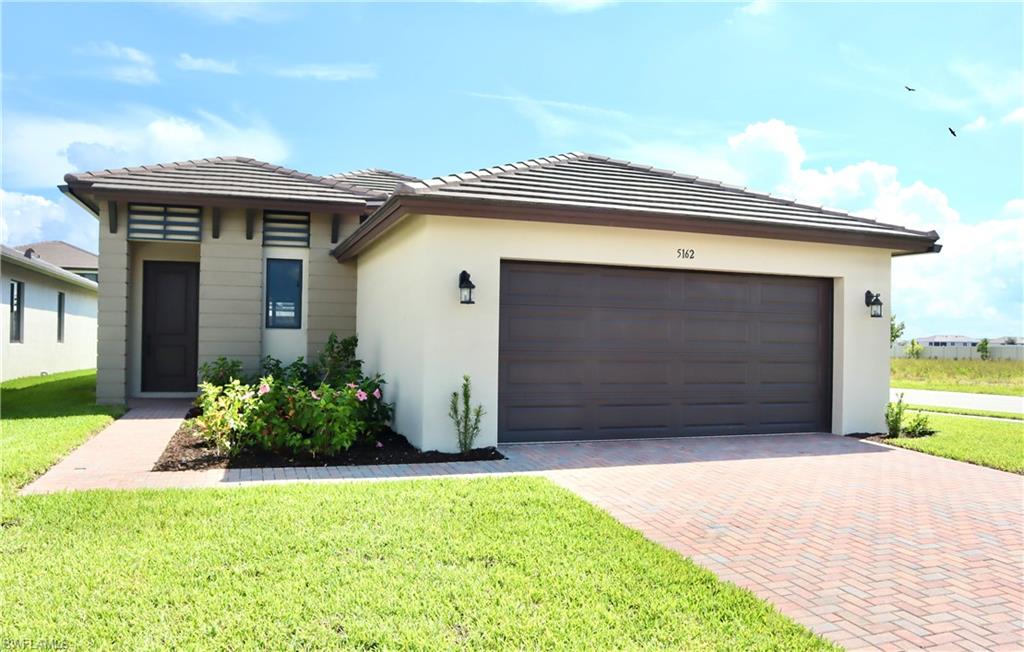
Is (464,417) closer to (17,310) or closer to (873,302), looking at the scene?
(873,302)

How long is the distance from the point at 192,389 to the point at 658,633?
1255cm

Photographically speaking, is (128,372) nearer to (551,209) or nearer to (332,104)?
(332,104)

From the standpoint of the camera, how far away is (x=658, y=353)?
361 inches

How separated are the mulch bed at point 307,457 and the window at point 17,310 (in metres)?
11.3

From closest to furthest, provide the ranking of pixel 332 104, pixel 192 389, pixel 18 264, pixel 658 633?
1. pixel 658 633
2. pixel 332 104
3. pixel 192 389
4. pixel 18 264

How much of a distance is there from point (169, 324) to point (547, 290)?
871cm

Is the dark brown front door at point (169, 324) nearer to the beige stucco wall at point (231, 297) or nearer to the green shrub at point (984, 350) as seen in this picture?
the beige stucco wall at point (231, 297)

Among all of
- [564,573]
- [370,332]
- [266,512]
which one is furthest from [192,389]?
[564,573]

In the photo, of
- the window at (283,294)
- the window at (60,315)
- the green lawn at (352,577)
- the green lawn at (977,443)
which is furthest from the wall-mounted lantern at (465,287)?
the window at (60,315)

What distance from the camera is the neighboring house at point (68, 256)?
27078 millimetres

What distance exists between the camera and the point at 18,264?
16.0m

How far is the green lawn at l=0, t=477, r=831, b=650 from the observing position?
3.23 m

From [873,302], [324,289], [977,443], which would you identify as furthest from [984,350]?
[324,289]

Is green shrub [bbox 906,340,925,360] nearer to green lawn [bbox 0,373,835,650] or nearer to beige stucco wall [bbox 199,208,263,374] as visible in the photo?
beige stucco wall [bbox 199,208,263,374]
